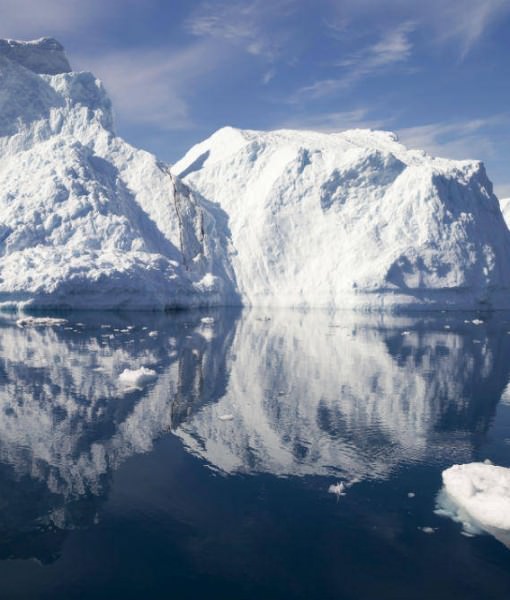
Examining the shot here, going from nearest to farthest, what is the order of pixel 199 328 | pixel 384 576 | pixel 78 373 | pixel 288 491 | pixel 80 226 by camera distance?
pixel 384 576
pixel 288 491
pixel 78 373
pixel 199 328
pixel 80 226

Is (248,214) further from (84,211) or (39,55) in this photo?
(39,55)

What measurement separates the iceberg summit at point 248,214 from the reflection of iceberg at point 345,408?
3009 cm

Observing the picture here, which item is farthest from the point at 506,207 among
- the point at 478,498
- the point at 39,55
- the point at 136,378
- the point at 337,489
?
the point at 337,489

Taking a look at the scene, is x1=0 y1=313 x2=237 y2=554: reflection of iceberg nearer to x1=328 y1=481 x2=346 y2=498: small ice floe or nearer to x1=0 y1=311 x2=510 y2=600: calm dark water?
x1=0 y1=311 x2=510 y2=600: calm dark water

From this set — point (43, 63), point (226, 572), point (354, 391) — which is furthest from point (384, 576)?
point (43, 63)

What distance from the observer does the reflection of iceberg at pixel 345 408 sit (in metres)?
12.0

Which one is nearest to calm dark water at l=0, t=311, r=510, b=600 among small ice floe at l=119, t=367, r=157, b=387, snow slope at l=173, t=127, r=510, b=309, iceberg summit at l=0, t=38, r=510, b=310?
small ice floe at l=119, t=367, r=157, b=387

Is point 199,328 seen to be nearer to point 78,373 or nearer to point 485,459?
point 78,373

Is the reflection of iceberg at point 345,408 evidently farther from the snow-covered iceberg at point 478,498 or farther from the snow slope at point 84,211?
the snow slope at point 84,211

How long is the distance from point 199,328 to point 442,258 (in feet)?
121

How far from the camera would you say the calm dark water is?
7434mm

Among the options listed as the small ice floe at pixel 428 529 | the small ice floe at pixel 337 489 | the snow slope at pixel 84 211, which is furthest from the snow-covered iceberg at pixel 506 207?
the small ice floe at pixel 428 529

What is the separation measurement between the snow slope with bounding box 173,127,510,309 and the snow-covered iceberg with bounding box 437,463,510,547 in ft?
167

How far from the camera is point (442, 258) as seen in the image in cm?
6175
